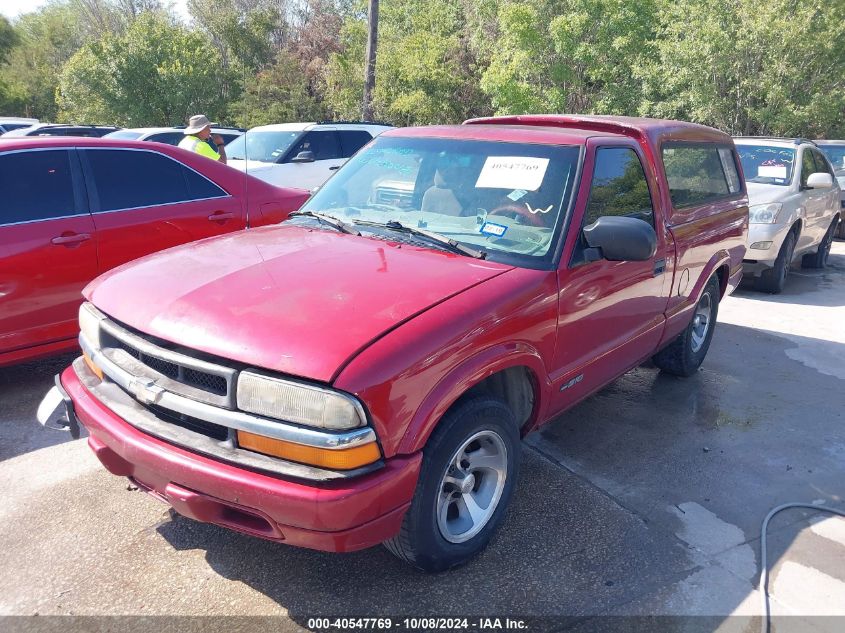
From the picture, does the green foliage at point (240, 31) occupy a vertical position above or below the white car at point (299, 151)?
above

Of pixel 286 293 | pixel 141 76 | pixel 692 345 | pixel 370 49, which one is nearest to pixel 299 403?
pixel 286 293

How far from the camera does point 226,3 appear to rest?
3119 cm

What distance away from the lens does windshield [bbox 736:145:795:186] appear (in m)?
8.59

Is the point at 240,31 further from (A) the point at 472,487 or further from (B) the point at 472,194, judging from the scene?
(A) the point at 472,487

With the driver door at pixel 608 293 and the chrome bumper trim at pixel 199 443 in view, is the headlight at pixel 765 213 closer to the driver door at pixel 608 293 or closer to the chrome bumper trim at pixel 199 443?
the driver door at pixel 608 293

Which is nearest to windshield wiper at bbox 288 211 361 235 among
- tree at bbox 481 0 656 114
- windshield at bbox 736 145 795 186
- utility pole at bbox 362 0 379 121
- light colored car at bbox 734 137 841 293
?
light colored car at bbox 734 137 841 293

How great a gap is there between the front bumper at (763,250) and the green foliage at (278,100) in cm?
2123

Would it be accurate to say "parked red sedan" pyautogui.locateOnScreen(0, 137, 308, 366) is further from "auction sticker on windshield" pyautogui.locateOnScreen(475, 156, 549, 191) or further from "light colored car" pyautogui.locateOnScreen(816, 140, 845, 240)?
"light colored car" pyautogui.locateOnScreen(816, 140, 845, 240)

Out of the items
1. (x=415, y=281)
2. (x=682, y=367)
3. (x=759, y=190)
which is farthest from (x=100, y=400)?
(x=759, y=190)

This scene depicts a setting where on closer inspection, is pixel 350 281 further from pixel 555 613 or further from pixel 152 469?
pixel 555 613

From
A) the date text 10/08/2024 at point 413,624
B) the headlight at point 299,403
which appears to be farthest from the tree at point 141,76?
the date text 10/08/2024 at point 413,624

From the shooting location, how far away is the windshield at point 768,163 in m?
8.59

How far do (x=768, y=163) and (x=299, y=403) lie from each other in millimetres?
8687

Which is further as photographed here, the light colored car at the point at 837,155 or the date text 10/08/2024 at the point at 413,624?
the light colored car at the point at 837,155
